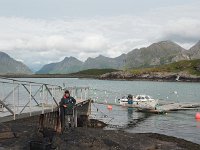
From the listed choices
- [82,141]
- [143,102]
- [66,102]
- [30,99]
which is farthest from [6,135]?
[143,102]

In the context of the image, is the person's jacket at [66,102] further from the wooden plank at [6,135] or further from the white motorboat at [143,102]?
the white motorboat at [143,102]

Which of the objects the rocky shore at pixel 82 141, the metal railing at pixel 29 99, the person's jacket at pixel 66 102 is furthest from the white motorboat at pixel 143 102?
the person's jacket at pixel 66 102

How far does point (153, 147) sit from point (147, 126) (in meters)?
19.2

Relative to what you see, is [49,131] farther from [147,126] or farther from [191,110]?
[191,110]

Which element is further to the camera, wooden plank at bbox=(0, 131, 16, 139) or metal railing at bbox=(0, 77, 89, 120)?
wooden plank at bbox=(0, 131, 16, 139)

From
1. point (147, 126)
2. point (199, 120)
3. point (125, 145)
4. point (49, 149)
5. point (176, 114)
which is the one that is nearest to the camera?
point (49, 149)

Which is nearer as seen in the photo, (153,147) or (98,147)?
(98,147)

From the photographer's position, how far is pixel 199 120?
5025 cm

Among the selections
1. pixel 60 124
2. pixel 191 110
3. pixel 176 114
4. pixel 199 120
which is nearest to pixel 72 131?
pixel 60 124

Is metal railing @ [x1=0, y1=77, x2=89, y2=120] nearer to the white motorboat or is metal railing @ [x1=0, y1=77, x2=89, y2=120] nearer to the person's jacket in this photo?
the person's jacket

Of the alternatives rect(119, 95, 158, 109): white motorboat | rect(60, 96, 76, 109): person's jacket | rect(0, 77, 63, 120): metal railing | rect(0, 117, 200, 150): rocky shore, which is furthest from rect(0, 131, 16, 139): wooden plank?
rect(119, 95, 158, 109): white motorboat

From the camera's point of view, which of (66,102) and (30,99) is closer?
(30,99)

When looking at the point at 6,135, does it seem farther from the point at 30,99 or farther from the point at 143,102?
the point at 143,102

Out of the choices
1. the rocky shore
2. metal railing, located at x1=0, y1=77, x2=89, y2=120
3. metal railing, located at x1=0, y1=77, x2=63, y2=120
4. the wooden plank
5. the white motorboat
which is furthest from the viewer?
the white motorboat
